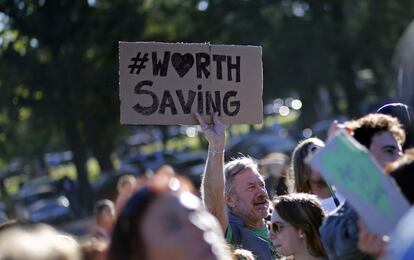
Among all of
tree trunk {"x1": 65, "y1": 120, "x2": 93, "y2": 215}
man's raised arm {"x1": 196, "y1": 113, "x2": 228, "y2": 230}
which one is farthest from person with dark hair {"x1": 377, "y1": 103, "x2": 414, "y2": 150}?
tree trunk {"x1": 65, "y1": 120, "x2": 93, "y2": 215}

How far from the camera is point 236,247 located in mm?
5164

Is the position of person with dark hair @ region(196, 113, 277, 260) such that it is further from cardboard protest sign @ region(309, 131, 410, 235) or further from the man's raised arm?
cardboard protest sign @ region(309, 131, 410, 235)

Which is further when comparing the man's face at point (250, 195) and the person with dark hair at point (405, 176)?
the man's face at point (250, 195)

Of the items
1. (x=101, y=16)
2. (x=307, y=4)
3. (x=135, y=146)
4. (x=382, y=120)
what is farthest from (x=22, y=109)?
(x=382, y=120)

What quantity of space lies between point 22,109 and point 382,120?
27.8 m

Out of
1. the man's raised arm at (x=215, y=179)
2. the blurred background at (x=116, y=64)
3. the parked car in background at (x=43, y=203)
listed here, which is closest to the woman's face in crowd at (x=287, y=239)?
the man's raised arm at (x=215, y=179)

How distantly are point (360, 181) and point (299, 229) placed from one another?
212 cm

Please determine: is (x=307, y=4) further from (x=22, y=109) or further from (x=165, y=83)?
(x=165, y=83)

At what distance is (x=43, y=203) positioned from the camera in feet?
103

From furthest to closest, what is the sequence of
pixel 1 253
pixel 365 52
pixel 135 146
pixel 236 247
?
pixel 135 146 < pixel 365 52 < pixel 236 247 < pixel 1 253

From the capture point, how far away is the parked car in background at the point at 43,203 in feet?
98.1

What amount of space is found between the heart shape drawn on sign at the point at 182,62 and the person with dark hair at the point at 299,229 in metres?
0.97

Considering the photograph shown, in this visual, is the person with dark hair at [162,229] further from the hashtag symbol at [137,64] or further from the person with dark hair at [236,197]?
the hashtag symbol at [137,64]

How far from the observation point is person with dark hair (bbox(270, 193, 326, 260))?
15.8 feet
